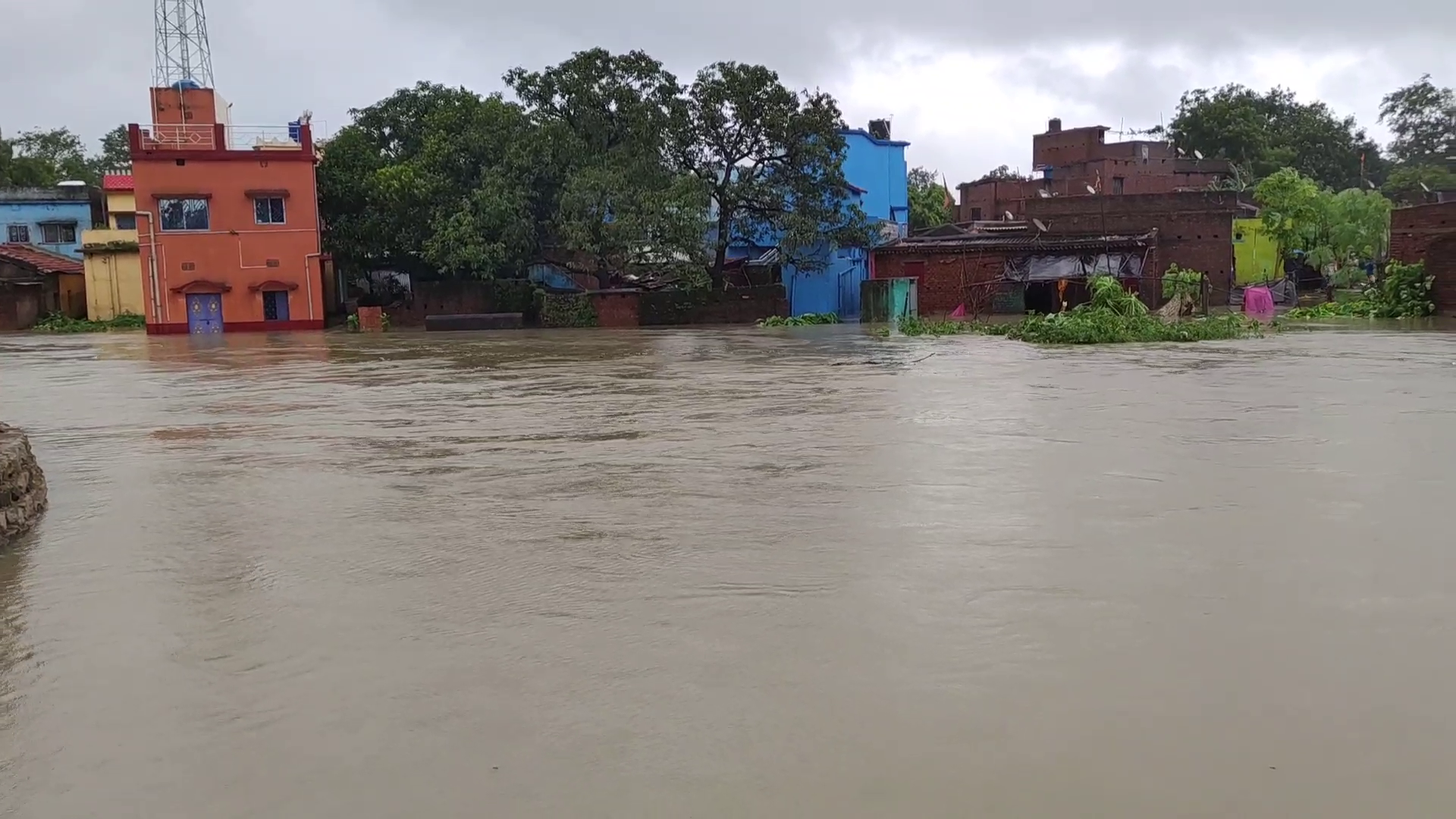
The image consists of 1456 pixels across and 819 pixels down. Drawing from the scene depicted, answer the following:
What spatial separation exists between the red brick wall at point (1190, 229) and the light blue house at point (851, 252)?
20.6ft

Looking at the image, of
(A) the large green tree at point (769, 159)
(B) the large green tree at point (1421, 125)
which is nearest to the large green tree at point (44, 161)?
(A) the large green tree at point (769, 159)

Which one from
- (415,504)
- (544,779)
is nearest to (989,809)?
(544,779)

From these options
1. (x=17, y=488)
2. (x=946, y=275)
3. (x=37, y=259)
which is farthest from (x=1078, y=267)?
(x=37, y=259)

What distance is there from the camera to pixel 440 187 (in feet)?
116

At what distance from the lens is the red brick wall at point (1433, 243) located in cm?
2992

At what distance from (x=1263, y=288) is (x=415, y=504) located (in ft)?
112

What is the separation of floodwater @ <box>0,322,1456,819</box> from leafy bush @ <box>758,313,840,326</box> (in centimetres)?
2340

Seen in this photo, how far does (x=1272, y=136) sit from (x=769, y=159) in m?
40.9

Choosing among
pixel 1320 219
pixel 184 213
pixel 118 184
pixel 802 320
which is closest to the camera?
pixel 802 320

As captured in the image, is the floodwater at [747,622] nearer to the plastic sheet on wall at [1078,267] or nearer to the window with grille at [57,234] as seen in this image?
the plastic sheet on wall at [1078,267]

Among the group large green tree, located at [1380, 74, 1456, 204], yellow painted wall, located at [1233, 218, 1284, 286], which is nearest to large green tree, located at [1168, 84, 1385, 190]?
large green tree, located at [1380, 74, 1456, 204]

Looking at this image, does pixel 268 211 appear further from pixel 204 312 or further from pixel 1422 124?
pixel 1422 124

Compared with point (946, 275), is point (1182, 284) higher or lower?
lower

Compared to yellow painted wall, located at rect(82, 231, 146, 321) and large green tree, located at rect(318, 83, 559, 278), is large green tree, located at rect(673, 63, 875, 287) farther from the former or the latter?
yellow painted wall, located at rect(82, 231, 146, 321)
